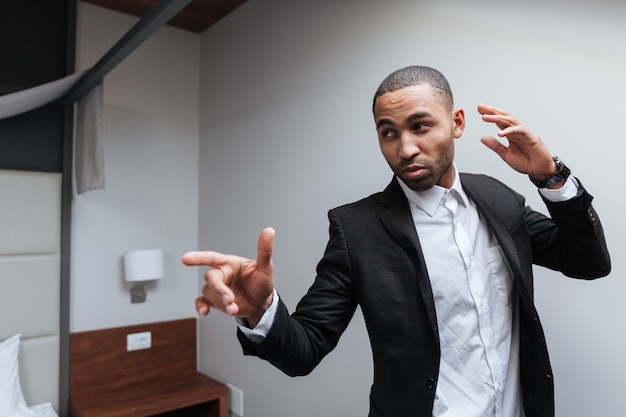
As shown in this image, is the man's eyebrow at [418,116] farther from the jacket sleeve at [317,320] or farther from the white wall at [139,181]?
the white wall at [139,181]

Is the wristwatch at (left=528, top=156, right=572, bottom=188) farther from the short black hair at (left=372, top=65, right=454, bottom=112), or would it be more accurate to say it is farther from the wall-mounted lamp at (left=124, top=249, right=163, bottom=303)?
the wall-mounted lamp at (left=124, top=249, right=163, bottom=303)

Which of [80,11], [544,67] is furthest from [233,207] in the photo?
[544,67]

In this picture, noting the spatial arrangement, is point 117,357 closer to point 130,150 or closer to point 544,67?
point 130,150

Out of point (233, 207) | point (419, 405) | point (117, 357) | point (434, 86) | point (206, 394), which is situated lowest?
point (206, 394)

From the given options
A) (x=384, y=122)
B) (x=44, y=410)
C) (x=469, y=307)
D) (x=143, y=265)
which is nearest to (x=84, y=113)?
(x=143, y=265)

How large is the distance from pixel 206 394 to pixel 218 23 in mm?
2279

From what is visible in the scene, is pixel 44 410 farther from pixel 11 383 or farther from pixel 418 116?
pixel 418 116

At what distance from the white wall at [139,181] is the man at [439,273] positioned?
1.97m

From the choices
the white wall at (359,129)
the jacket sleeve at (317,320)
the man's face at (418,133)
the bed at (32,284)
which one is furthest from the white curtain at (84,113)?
the man's face at (418,133)

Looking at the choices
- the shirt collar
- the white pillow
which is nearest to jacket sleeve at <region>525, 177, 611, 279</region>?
the shirt collar

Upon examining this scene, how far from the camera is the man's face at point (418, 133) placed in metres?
0.94

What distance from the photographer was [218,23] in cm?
285

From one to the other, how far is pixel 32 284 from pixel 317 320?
1929 millimetres

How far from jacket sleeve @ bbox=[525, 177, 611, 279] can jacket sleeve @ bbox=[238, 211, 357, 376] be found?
48 cm
